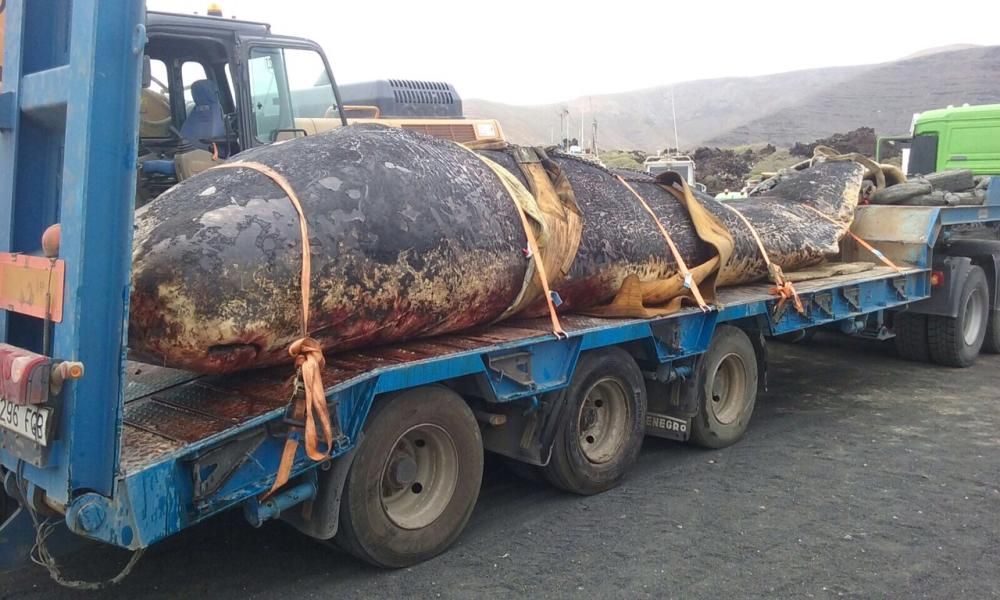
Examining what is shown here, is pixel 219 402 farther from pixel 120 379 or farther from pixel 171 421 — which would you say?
pixel 120 379

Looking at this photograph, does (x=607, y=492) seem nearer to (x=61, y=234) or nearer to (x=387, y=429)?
(x=387, y=429)

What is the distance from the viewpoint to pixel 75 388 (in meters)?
2.65

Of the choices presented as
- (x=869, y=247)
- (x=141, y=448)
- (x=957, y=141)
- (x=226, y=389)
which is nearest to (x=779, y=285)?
(x=869, y=247)

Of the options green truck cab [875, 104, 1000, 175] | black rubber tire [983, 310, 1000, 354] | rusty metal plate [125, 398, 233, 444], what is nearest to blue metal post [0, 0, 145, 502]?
rusty metal plate [125, 398, 233, 444]

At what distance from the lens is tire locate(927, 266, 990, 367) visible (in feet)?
26.8

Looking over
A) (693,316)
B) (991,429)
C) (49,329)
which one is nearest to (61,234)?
(49,329)

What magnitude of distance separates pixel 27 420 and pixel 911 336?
320 inches

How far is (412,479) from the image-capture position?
375cm

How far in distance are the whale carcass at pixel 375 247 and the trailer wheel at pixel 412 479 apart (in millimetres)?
398

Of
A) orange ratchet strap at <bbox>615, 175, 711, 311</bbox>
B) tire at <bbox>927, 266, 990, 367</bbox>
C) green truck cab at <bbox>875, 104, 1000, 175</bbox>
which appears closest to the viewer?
orange ratchet strap at <bbox>615, 175, 711, 311</bbox>

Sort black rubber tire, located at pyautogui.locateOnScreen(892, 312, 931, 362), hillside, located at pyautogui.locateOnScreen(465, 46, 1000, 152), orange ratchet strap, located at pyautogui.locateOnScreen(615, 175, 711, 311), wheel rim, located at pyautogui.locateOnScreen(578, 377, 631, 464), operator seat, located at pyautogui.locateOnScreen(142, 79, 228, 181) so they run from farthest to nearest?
1. hillside, located at pyautogui.locateOnScreen(465, 46, 1000, 152)
2. black rubber tire, located at pyautogui.locateOnScreen(892, 312, 931, 362)
3. operator seat, located at pyautogui.locateOnScreen(142, 79, 228, 181)
4. orange ratchet strap, located at pyautogui.locateOnScreen(615, 175, 711, 311)
5. wheel rim, located at pyautogui.locateOnScreen(578, 377, 631, 464)

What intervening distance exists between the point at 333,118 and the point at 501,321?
8.80 ft

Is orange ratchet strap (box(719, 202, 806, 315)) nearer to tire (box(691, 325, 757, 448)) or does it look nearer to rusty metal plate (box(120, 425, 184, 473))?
tire (box(691, 325, 757, 448))

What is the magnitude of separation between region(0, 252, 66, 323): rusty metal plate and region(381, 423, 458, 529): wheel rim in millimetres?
1464
